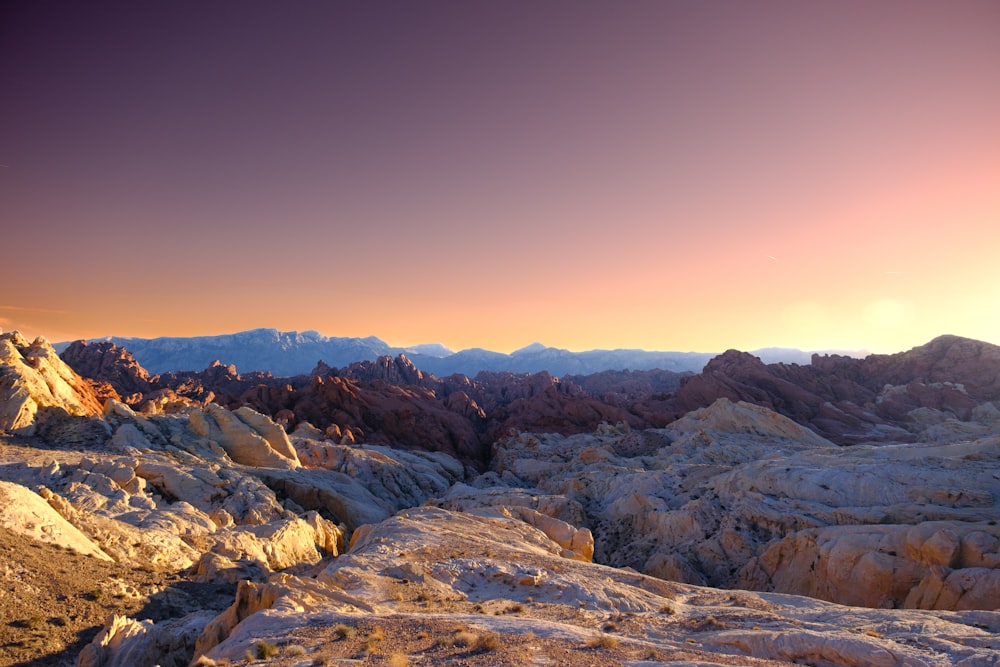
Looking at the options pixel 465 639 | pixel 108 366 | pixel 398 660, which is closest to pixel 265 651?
pixel 398 660

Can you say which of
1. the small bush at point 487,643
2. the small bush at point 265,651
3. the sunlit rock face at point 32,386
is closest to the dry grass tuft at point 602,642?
the small bush at point 487,643

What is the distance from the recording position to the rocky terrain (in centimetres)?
1207

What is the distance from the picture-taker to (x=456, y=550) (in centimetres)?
2158

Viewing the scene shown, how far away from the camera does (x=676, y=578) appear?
1319 inches

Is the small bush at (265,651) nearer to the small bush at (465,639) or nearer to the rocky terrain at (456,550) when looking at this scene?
the rocky terrain at (456,550)

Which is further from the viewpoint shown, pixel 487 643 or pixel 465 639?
pixel 465 639

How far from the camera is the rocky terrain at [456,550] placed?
12.1 m

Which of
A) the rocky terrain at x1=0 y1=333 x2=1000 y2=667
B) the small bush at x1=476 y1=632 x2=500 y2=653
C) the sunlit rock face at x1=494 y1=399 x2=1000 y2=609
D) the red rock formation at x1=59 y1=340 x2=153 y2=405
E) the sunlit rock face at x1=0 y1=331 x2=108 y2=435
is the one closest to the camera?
the small bush at x1=476 y1=632 x2=500 y2=653

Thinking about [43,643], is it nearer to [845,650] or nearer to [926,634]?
[845,650]

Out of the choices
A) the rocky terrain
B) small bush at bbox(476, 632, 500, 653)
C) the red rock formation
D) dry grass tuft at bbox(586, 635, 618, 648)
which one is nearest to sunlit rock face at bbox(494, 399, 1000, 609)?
the rocky terrain

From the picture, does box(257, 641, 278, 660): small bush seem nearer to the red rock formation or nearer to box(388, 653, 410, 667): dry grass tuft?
box(388, 653, 410, 667): dry grass tuft

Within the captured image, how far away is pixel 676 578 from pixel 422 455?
49.0 m

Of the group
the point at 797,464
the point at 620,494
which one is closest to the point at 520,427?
the point at 620,494

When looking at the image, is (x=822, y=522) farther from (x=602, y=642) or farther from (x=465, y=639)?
(x=465, y=639)
